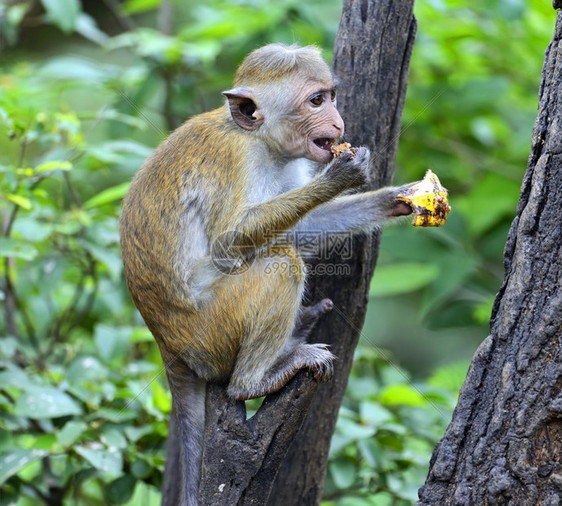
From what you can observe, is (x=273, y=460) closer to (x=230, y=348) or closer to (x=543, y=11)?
(x=230, y=348)

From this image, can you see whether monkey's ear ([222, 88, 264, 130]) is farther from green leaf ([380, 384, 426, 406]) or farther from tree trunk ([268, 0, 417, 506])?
green leaf ([380, 384, 426, 406])

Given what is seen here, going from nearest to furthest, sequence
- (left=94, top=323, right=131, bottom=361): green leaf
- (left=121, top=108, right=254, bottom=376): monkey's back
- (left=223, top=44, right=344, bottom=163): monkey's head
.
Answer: (left=121, top=108, right=254, bottom=376): monkey's back → (left=223, top=44, right=344, bottom=163): monkey's head → (left=94, top=323, right=131, bottom=361): green leaf

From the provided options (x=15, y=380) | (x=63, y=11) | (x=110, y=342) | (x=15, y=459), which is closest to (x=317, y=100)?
(x=110, y=342)

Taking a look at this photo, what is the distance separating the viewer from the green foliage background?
4438 mm

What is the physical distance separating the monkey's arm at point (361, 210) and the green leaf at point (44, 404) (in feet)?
6.55

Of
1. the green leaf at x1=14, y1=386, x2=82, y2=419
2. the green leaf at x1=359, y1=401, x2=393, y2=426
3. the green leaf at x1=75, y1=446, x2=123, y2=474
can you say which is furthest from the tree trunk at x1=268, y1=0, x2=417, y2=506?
the green leaf at x1=14, y1=386, x2=82, y2=419

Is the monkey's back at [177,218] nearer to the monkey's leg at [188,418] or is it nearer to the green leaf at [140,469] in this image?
the monkey's leg at [188,418]

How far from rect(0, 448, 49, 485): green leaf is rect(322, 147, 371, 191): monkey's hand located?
253cm

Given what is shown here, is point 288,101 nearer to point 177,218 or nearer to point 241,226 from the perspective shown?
point 241,226

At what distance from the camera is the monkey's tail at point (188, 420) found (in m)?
3.71

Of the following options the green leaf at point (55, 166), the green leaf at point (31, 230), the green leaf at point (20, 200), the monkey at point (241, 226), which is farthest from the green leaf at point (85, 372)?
the green leaf at point (55, 166)

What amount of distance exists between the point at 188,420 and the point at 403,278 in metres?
3.23

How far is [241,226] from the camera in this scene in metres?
3.93

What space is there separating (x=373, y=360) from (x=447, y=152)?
108 inches
